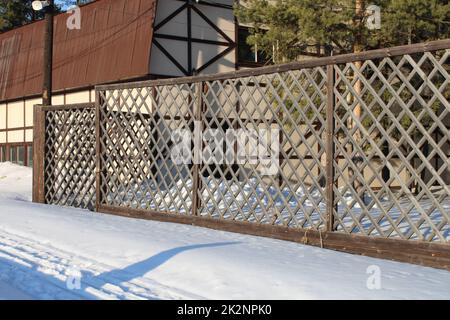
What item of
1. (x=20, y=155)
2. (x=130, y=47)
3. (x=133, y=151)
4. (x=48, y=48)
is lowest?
(x=20, y=155)

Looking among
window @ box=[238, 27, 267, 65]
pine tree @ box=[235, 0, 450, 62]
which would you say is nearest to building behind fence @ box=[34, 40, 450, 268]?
pine tree @ box=[235, 0, 450, 62]

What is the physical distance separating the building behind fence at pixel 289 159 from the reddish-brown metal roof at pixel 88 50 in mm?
5300

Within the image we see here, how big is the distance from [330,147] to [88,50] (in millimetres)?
12835

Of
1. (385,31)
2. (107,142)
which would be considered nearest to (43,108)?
(107,142)

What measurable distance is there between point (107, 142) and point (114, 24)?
8072 mm

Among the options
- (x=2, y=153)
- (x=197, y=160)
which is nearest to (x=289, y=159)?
(x=197, y=160)

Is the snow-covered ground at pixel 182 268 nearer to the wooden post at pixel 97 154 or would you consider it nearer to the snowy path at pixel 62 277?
the snowy path at pixel 62 277

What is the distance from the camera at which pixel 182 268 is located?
5465 millimetres

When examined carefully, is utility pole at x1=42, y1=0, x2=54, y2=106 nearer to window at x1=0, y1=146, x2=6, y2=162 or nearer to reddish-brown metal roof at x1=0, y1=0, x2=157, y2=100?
reddish-brown metal roof at x1=0, y1=0, x2=157, y2=100

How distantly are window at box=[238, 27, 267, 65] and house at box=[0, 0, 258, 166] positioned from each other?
0.03 m

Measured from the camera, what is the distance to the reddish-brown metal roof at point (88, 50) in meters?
16.0

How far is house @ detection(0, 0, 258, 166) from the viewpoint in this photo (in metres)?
16.1

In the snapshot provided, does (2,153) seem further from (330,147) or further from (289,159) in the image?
(330,147)
